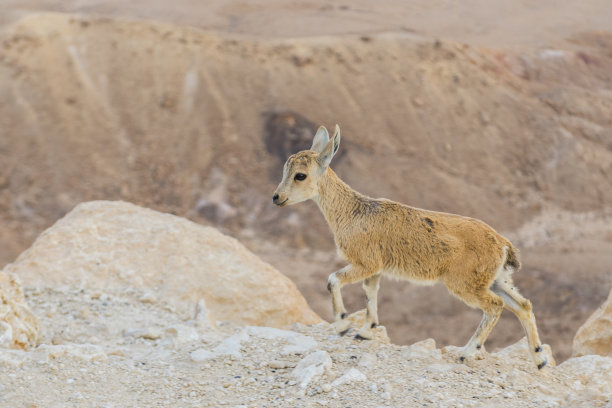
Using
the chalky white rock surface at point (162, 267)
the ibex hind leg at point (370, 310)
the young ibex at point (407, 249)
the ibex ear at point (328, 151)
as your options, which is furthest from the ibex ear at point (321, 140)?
the chalky white rock surface at point (162, 267)

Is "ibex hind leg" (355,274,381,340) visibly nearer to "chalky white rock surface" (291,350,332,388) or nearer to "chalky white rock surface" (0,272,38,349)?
"chalky white rock surface" (291,350,332,388)

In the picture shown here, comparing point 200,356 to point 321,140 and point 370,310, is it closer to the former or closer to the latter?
point 370,310

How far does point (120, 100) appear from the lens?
37.9 metres

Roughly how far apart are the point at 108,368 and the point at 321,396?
2.43m

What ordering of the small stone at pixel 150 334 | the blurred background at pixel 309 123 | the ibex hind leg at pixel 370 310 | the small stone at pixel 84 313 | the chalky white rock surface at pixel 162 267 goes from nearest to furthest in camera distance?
the ibex hind leg at pixel 370 310, the small stone at pixel 150 334, the small stone at pixel 84 313, the chalky white rock surface at pixel 162 267, the blurred background at pixel 309 123

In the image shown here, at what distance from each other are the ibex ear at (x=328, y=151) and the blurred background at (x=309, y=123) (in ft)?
64.3

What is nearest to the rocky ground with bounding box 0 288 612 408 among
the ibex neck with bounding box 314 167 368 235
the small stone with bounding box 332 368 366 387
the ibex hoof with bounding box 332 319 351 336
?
the small stone with bounding box 332 368 366 387

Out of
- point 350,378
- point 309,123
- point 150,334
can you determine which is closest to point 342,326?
point 350,378

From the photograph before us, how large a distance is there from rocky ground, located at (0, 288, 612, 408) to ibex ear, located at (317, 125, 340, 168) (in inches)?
85.9

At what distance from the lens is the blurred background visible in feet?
107

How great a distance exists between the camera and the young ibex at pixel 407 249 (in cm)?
811

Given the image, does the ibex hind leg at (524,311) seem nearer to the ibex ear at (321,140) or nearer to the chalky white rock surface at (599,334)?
the chalky white rock surface at (599,334)

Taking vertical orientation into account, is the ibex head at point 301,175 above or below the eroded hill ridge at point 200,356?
above

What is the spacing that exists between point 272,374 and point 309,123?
30.0 meters
